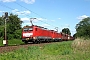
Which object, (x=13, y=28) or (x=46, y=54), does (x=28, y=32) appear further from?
(x=13, y=28)

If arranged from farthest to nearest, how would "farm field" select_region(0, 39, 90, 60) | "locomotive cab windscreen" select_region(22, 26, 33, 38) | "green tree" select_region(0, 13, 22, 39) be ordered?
"green tree" select_region(0, 13, 22, 39) < "locomotive cab windscreen" select_region(22, 26, 33, 38) < "farm field" select_region(0, 39, 90, 60)

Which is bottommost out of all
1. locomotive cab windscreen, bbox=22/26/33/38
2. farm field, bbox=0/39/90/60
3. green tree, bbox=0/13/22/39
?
farm field, bbox=0/39/90/60

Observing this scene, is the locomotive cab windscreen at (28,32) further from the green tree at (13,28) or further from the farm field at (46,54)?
the green tree at (13,28)

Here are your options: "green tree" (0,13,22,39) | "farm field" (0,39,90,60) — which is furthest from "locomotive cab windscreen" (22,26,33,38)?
"green tree" (0,13,22,39)

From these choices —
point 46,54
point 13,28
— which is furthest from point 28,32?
point 13,28

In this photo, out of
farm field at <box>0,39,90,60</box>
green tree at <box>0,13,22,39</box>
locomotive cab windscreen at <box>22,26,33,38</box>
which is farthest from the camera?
green tree at <box>0,13,22,39</box>

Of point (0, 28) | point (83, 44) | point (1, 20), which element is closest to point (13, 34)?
point (0, 28)

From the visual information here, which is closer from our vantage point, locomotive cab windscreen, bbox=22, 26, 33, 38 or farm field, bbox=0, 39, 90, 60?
farm field, bbox=0, 39, 90, 60

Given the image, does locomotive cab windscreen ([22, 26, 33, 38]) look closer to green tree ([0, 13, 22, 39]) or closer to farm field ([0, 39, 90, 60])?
farm field ([0, 39, 90, 60])

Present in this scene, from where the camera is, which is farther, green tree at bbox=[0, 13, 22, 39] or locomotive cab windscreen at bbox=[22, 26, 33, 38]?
green tree at bbox=[0, 13, 22, 39]

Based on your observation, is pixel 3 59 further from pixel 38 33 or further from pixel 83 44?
pixel 38 33

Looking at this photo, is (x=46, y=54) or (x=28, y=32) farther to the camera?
(x=28, y=32)

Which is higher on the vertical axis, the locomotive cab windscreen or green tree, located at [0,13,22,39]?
green tree, located at [0,13,22,39]

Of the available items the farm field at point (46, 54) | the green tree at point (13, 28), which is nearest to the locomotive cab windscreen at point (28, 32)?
the farm field at point (46, 54)
